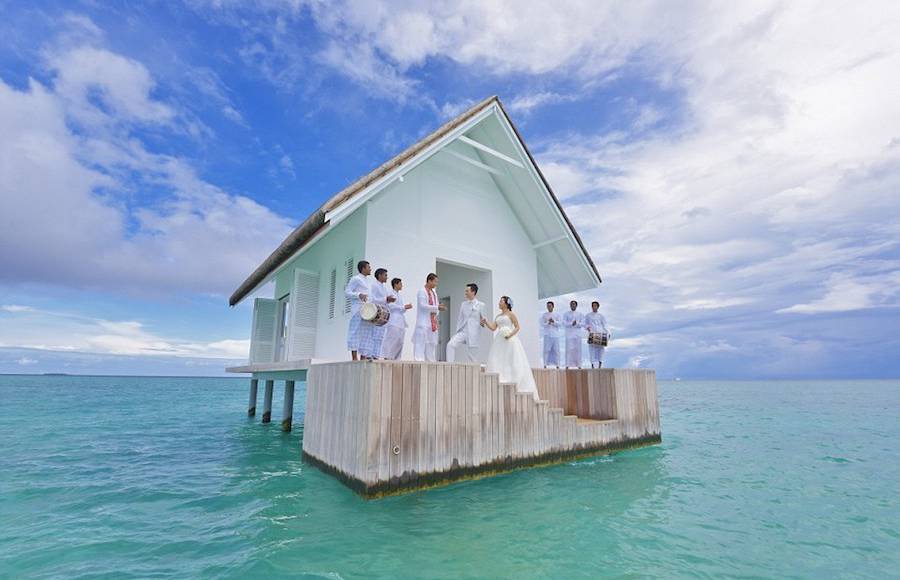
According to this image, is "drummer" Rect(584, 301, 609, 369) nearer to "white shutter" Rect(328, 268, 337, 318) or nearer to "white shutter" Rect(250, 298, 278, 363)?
"white shutter" Rect(328, 268, 337, 318)

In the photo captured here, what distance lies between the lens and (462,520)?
4.94m

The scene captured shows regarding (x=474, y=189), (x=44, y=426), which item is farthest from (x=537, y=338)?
(x=44, y=426)

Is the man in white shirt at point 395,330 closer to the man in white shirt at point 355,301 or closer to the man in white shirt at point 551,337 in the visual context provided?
the man in white shirt at point 355,301

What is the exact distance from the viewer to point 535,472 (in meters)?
7.11

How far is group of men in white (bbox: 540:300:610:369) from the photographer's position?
11.3m

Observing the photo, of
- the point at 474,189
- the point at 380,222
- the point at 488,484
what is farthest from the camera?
the point at 474,189

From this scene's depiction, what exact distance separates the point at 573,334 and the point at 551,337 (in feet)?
1.86

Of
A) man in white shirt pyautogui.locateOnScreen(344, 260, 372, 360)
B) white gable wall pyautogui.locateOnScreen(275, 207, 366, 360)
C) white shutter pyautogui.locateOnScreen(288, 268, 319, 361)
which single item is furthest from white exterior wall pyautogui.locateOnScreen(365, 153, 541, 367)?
white shutter pyautogui.locateOnScreen(288, 268, 319, 361)

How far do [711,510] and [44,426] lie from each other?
66.5ft

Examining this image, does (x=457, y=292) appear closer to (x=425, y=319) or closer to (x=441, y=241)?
(x=441, y=241)

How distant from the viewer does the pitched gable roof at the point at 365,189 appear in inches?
290

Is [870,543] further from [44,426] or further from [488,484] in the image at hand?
[44,426]

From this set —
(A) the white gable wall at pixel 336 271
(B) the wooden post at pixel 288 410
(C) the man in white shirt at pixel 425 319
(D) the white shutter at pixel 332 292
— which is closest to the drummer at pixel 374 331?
(C) the man in white shirt at pixel 425 319

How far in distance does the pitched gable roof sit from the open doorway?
263cm
